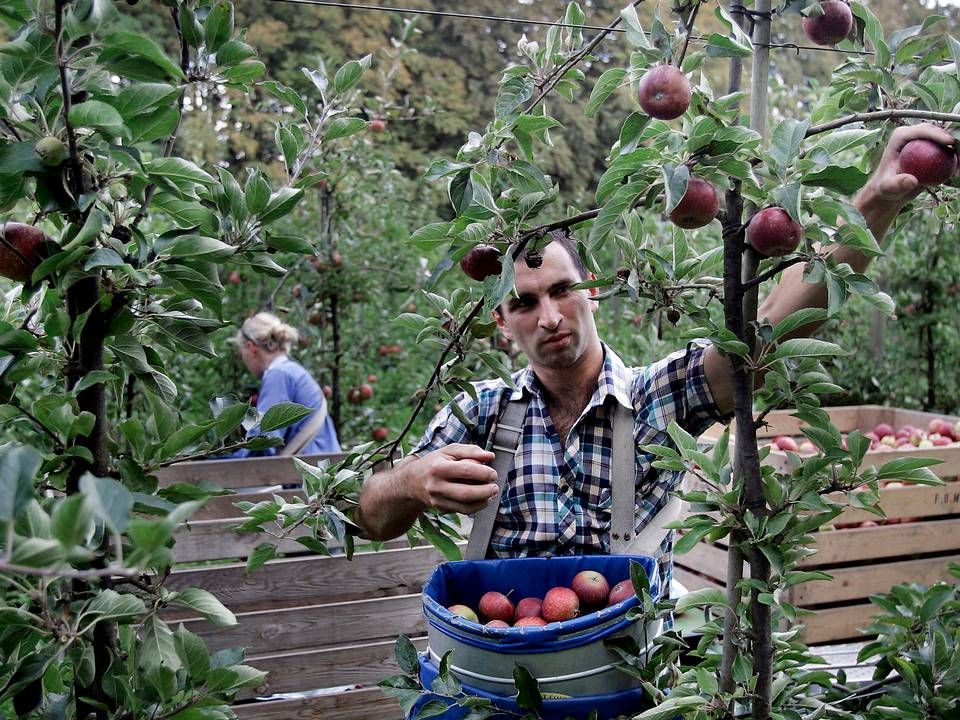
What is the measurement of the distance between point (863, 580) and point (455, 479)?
232 centimetres

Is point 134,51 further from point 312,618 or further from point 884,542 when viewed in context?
point 884,542

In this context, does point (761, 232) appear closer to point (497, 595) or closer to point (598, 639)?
point (598, 639)

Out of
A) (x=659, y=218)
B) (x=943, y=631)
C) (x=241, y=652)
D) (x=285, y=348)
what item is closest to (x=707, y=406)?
(x=943, y=631)

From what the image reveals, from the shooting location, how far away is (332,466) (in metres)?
1.57

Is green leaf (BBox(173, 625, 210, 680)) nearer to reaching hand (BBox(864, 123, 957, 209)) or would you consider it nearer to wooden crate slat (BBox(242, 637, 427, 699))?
reaching hand (BBox(864, 123, 957, 209))

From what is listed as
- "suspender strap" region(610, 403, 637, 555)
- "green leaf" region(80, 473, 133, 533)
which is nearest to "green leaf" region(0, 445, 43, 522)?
"green leaf" region(80, 473, 133, 533)

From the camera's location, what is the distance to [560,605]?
156 cm

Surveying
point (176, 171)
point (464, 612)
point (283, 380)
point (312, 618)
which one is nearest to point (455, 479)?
point (464, 612)

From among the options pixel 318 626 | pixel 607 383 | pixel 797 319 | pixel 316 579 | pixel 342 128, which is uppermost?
pixel 342 128

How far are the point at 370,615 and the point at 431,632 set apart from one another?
1.07m

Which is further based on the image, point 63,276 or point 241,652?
point 241,652

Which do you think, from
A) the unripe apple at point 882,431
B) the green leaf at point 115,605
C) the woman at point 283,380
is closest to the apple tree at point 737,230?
the green leaf at point 115,605

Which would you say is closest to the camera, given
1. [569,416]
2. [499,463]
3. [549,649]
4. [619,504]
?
[549,649]

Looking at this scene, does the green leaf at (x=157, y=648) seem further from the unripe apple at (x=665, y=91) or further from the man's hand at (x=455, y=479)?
the unripe apple at (x=665, y=91)
